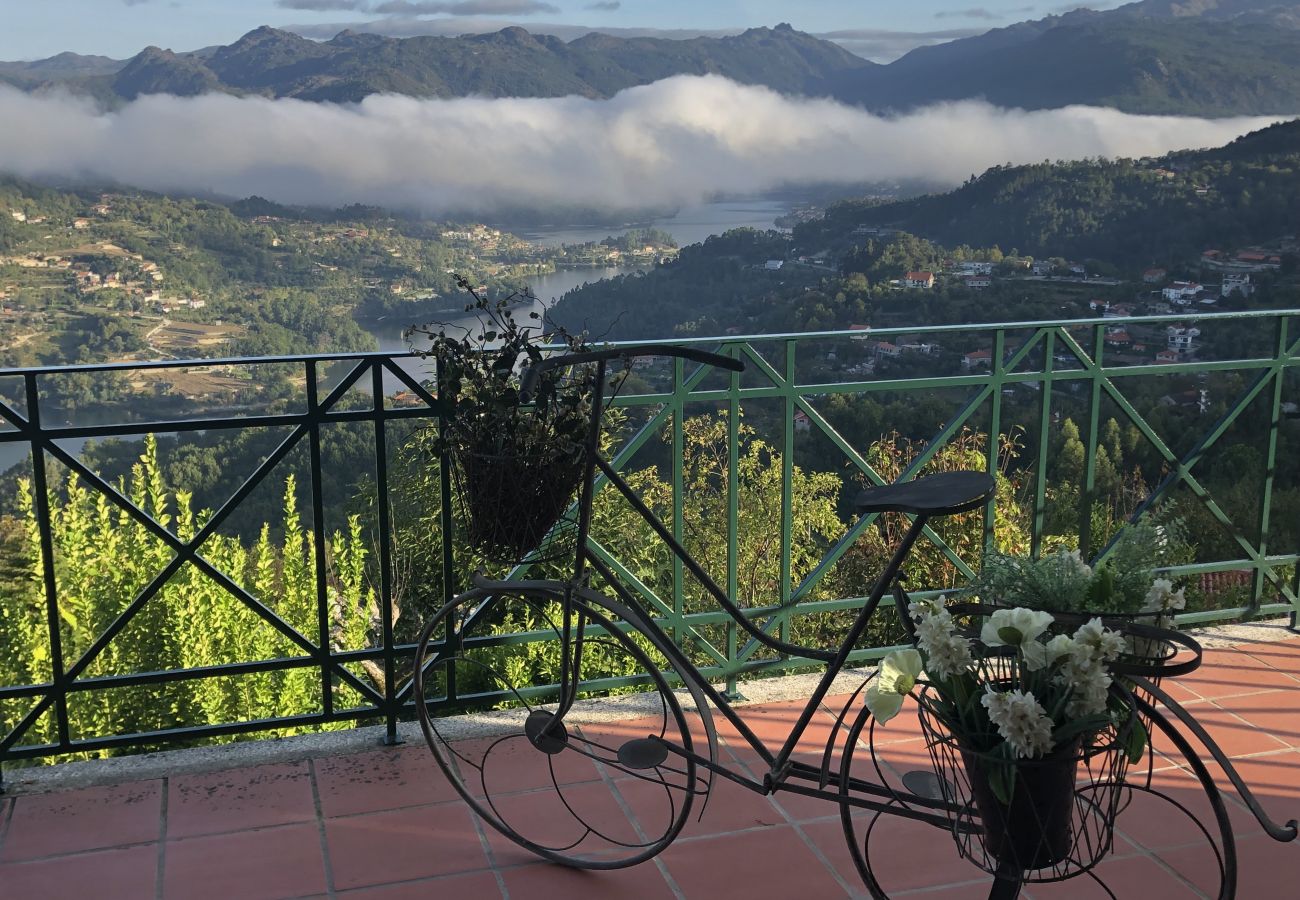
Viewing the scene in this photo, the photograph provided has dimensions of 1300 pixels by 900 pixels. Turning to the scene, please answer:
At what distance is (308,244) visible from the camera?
31016mm

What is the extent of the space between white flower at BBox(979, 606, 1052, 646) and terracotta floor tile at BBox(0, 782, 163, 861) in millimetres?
1763

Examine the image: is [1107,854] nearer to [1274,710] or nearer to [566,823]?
[1274,710]

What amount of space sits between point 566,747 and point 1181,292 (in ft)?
58.3

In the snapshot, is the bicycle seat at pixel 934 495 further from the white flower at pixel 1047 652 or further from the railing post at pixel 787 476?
the railing post at pixel 787 476

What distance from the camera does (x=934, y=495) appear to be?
5.86 ft

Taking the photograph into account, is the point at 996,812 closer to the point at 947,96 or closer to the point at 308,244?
the point at 308,244

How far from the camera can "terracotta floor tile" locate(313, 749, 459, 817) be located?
8.22 ft

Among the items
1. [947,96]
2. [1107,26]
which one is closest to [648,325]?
[947,96]

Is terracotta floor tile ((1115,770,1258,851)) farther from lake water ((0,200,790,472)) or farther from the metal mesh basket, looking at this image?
lake water ((0,200,790,472))

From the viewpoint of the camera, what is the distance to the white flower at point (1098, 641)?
1539mm

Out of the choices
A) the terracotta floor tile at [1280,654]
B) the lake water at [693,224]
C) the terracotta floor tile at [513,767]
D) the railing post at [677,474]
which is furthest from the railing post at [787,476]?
the lake water at [693,224]

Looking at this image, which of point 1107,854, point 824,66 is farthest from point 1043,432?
point 824,66

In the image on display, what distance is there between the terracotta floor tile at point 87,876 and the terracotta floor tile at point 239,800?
118mm

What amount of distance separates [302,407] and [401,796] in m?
0.89
